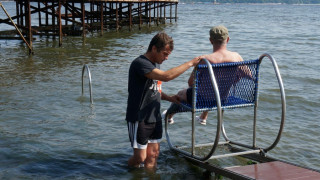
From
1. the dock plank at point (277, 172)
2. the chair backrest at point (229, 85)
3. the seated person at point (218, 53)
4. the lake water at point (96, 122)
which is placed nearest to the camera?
the dock plank at point (277, 172)

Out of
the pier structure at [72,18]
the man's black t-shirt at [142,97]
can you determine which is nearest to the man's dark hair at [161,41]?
the man's black t-shirt at [142,97]

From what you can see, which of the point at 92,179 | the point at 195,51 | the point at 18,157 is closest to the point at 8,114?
the point at 18,157

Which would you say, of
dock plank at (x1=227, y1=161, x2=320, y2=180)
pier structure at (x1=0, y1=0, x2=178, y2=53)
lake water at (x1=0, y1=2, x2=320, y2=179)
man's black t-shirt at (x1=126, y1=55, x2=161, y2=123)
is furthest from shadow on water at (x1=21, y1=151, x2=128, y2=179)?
pier structure at (x1=0, y1=0, x2=178, y2=53)

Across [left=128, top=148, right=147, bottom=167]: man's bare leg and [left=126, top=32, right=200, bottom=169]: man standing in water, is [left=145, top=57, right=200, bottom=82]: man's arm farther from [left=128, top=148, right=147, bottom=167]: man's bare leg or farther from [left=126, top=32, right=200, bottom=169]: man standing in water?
[left=128, top=148, right=147, bottom=167]: man's bare leg

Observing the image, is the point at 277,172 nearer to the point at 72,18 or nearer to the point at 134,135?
the point at 134,135

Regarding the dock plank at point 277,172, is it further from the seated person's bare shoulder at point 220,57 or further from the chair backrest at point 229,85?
the seated person's bare shoulder at point 220,57

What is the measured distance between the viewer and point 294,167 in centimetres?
470

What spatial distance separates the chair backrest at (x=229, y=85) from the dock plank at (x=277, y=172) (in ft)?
2.13

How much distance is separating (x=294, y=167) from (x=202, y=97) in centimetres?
113

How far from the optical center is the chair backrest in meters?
4.68

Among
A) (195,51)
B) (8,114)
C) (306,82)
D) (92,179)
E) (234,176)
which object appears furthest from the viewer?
(195,51)

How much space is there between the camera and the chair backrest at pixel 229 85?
468cm

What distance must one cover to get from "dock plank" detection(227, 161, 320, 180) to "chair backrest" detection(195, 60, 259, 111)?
651 millimetres

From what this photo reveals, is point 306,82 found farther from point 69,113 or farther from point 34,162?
point 34,162
